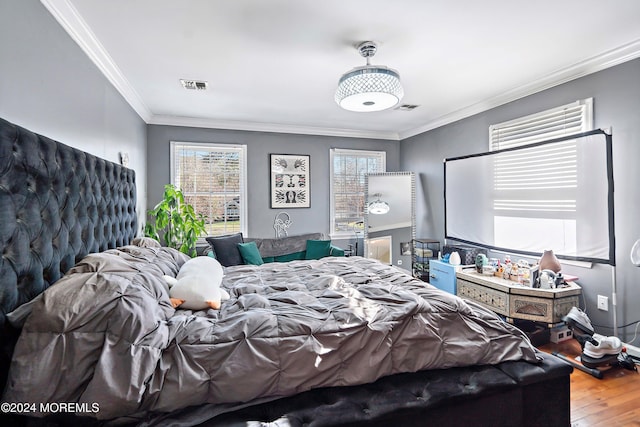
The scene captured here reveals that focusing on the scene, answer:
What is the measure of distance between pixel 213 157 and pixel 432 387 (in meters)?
4.22

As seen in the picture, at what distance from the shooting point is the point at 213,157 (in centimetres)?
462

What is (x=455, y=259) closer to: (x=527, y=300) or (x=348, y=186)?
(x=527, y=300)

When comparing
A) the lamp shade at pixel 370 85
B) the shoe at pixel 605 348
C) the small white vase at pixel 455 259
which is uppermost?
the lamp shade at pixel 370 85

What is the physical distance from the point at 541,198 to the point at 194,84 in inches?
150

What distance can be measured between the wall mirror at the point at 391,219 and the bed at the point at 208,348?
10.4ft

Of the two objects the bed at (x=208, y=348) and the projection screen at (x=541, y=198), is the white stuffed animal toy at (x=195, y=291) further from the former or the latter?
the projection screen at (x=541, y=198)

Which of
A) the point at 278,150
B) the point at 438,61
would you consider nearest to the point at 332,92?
the point at 438,61

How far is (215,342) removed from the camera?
49.4 inches

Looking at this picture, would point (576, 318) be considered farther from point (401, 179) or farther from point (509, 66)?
point (401, 179)

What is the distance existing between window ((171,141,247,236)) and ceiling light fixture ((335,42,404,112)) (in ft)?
8.66

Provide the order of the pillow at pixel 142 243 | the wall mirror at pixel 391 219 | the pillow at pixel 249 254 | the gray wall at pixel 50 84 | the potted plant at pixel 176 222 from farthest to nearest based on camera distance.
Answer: the wall mirror at pixel 391 219 → the pillow at pixel 249 254 → the potted plant at pixel 176 222 → the pillow at pixel 142 243 → the gray wall at pixel 50 84

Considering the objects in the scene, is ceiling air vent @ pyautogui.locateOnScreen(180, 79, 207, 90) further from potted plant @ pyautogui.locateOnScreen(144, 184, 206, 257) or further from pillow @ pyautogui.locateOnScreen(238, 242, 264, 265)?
pillow @ pyautogui.locateOnScreen(238, 242, 264, 265)

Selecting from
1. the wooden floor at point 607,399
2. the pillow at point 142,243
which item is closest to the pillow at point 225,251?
the pillow at point 142,243

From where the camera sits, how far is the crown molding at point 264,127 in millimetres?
4355
